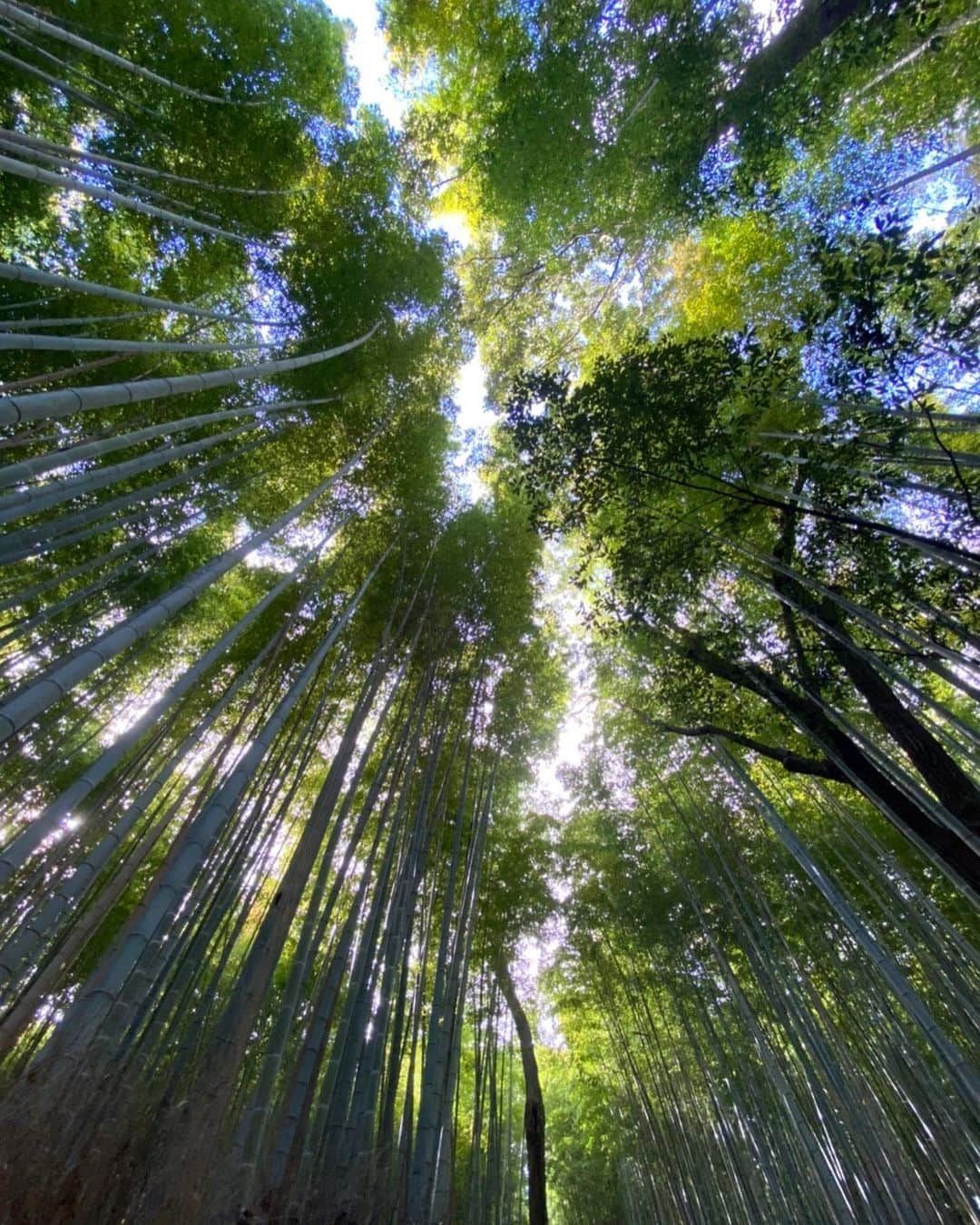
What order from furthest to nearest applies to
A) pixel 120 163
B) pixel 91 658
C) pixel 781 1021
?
pixel 781 1021, pixel 120 163, pixel 91 658

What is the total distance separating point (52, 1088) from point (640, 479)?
3.56 meters

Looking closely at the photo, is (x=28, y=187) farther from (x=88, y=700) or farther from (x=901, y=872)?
(x=901, y=872)

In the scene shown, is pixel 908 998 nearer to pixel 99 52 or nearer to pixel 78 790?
pixel 78 790

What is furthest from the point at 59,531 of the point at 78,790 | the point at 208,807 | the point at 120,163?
the point at 120,163

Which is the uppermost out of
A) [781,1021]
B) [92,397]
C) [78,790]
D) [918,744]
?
[918,744]

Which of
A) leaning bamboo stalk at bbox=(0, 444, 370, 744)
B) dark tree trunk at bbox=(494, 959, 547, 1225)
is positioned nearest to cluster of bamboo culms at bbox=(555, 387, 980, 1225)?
dark tree trunk at bbox=(494, 959, 547, 1225)

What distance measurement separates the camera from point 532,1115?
5719mm

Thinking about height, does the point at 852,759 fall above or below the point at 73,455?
above

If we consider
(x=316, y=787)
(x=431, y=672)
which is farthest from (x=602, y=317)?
(x=316, y=787)

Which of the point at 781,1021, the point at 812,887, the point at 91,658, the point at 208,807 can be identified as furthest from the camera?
the point at 812,887

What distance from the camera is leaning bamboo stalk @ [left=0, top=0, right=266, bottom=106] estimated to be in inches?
81.9

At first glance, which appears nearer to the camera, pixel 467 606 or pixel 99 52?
pixel 99 52

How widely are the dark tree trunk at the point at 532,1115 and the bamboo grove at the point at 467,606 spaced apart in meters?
0.06

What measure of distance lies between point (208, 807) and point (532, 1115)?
569 centimetres
